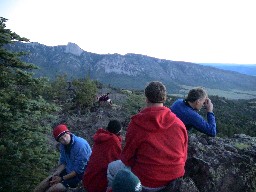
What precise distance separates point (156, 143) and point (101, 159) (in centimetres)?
133

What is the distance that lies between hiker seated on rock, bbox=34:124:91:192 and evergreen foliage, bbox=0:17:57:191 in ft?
9.30

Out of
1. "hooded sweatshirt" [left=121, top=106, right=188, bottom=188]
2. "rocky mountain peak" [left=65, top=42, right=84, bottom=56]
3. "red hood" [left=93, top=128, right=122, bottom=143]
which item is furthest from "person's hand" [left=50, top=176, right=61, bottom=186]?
"rocky mountain peak" [left=65, top=42, right=84, bottom=56]

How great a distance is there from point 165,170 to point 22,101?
20.3 feet

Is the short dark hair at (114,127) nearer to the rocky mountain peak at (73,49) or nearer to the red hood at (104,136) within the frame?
the red hood at (104,136)

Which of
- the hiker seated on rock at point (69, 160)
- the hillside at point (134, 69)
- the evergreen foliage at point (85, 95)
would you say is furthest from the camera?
the hillside at point (134, 69)

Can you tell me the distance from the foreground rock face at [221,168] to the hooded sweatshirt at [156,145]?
48 cm

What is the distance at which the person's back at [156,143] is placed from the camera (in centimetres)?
344

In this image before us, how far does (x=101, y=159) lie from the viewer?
177 inches

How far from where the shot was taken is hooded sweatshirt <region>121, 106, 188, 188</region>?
344 cm

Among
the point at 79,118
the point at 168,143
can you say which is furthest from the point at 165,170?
the point at 79,118

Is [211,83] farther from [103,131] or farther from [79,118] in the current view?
[103,131]

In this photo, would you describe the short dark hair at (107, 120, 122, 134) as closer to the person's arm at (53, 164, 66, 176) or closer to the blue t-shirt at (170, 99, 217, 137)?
the blue t-shirt at (170, 99, 217, 137)

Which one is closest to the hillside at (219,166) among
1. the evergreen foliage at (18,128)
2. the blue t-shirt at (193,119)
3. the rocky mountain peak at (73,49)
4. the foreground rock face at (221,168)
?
the foreground rock face at (221,168)

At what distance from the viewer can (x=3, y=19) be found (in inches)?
352
